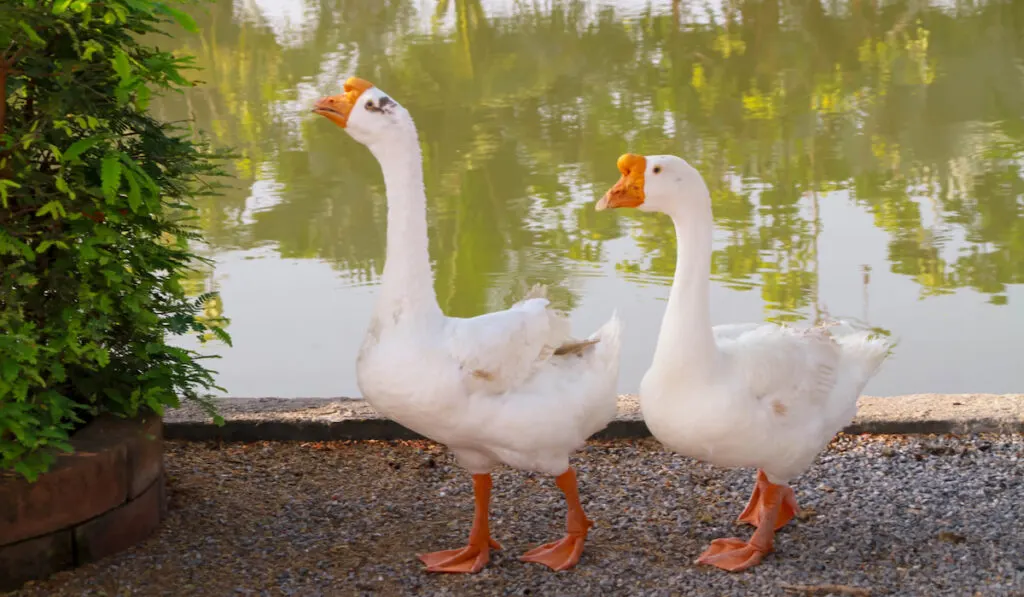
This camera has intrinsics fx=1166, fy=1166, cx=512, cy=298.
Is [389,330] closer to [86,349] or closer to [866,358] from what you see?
[86,349]

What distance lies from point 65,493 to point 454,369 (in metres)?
1.50

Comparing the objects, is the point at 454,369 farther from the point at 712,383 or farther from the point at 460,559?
the point at 712,383

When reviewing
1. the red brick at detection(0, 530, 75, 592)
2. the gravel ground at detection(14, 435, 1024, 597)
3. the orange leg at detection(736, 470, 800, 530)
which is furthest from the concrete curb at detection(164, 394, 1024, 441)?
the red brick at detection(0, 530, 75, 592)

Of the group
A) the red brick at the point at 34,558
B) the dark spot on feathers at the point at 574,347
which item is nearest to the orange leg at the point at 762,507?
the dark spot on feathers at the point at 574,347

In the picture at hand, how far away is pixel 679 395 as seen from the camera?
4305 millimetres

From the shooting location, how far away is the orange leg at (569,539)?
14.9 feet

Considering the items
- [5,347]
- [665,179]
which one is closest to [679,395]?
[665,179]

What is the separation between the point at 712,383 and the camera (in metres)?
4.30

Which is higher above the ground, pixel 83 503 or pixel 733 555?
pixel 83 503

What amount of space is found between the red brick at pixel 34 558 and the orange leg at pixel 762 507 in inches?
105

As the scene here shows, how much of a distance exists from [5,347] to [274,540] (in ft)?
4.55

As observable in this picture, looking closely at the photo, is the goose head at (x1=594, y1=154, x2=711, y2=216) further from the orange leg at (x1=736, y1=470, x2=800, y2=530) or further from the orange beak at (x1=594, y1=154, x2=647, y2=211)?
the orange leg at (x1=736, y1=470, x2=800, y2=530)

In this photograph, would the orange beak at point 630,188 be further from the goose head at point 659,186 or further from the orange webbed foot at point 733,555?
the orange webbed foot at point 733,555

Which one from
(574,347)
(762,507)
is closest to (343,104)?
(574,347)
